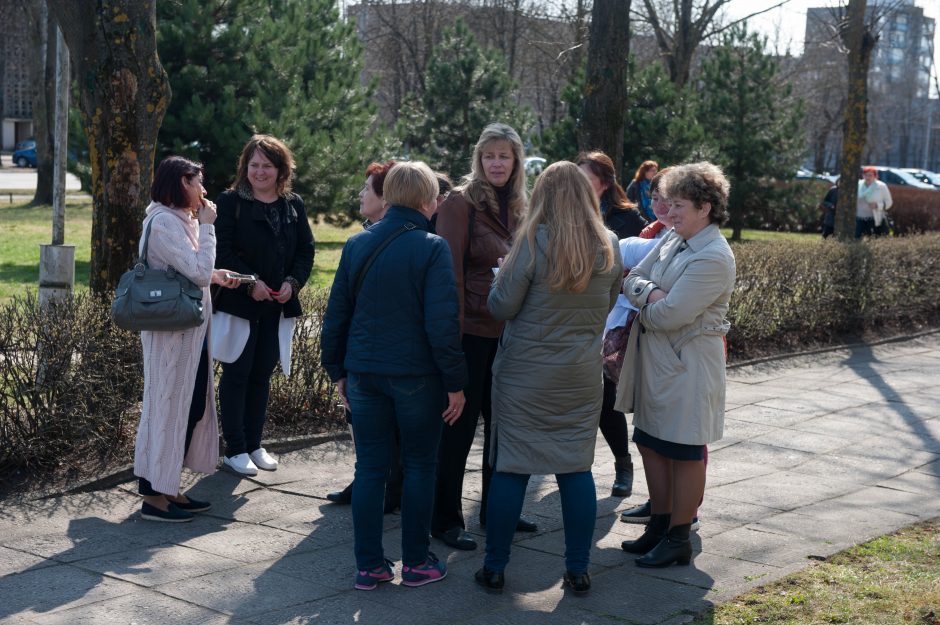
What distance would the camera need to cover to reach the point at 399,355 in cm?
415

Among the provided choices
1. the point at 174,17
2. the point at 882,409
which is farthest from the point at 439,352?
the point at 174,17

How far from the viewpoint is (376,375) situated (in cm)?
419

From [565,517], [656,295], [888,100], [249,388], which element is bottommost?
[565,517]

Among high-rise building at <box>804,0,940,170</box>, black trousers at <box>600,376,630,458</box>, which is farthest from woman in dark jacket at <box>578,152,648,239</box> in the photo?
high-rise building at <box>804,0,940,170</box>

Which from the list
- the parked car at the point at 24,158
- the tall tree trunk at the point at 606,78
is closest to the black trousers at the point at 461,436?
the tall tree trunk at the point at 606,78

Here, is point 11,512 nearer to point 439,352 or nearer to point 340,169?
point 439,352

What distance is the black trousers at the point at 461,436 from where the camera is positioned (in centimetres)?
485

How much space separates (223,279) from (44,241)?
1368cm

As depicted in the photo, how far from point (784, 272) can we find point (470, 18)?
34.9 m

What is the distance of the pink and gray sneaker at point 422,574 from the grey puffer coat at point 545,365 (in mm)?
495

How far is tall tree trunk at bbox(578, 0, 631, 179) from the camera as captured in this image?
9531 millimetres

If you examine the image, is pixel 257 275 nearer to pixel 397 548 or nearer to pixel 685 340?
pixel 397 548

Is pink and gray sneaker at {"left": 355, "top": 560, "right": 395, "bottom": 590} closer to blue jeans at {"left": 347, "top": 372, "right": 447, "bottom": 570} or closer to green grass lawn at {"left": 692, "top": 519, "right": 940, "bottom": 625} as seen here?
blue jeans at {"left": 347, "top": 372, "right": 447, "bottom": 570}

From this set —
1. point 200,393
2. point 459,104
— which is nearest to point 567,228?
point 200,393
